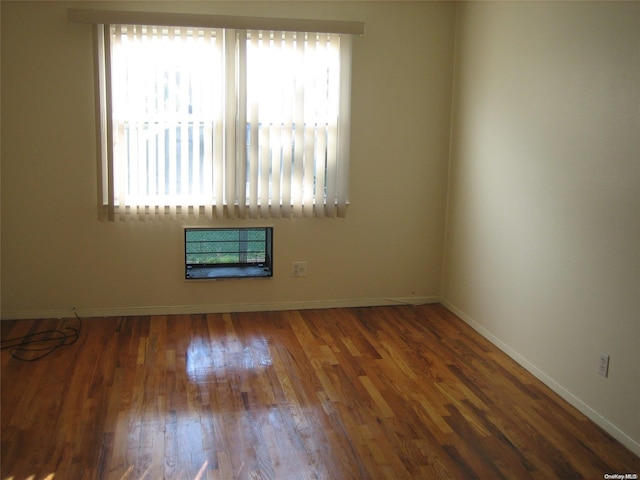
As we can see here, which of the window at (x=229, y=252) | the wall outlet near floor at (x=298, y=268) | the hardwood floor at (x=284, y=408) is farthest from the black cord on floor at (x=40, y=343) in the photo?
the wall outlet near floor at (x=298, y=268)

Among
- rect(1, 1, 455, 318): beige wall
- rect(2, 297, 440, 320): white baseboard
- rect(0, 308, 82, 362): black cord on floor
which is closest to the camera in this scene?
rect(0, 308, 82, 362): black cord on floor

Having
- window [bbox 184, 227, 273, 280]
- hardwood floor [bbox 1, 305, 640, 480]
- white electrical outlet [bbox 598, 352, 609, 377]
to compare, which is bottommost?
hardwood floor [bbox 1, 305, 640, 480]

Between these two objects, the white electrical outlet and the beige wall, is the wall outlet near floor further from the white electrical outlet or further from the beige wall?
the white electrical outlet

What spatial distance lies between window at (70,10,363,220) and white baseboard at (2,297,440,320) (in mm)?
684

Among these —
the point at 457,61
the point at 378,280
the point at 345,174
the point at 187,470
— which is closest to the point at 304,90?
the point at 345,174

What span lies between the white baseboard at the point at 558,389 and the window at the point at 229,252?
4.88ft

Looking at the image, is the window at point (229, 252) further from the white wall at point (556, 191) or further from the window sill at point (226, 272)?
the white wall at point (556, 191)

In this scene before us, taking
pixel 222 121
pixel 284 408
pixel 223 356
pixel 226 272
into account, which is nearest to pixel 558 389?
pixel 284 408

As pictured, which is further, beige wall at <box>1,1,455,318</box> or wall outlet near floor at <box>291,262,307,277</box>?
wall outlet near floor at <box>291,262,307,277</box>

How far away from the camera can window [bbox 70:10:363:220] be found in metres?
4.43

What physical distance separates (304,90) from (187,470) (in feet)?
9.00

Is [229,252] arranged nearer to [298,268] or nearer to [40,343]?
[298,268]

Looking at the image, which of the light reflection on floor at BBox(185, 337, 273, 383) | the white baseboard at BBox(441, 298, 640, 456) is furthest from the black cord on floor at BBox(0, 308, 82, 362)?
the white baseboard at BBox(441, 298, 640, 456)

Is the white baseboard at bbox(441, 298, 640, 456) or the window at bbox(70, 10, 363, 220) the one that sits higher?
the window at bbox(70, 10, 363, 220)
